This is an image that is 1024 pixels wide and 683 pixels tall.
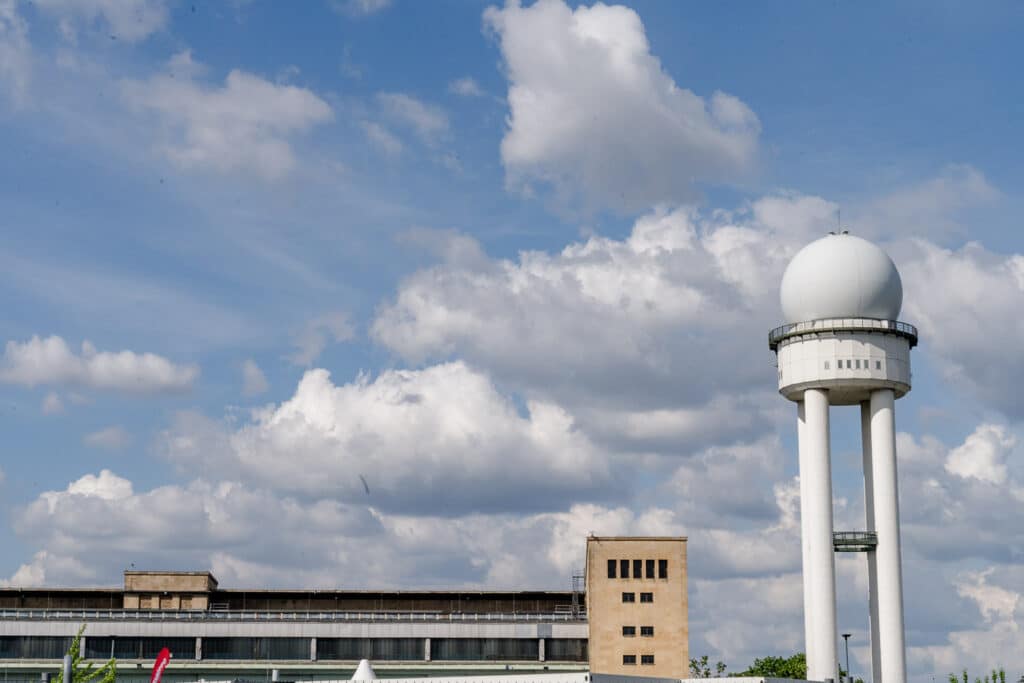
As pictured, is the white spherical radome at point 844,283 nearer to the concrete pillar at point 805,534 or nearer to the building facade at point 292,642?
the concrete pillar at point 805,534

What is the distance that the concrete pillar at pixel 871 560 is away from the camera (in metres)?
111

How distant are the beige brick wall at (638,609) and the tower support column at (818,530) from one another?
70.0 ft

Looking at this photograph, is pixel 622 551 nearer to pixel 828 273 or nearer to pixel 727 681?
pixel 828 273

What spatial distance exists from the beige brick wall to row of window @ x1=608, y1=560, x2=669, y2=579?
0.44ft

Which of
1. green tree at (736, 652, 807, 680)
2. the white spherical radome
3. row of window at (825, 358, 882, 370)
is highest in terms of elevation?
the white spherical radome

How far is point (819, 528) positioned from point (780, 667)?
26.9 metres

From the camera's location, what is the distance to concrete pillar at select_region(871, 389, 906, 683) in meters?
110

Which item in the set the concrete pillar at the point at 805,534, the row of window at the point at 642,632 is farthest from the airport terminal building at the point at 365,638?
the concrete pillar at the point at 805,534

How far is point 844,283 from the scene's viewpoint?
114 metres

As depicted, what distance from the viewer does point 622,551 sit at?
13388 cm

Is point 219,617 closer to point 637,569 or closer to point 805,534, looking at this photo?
point 637,569

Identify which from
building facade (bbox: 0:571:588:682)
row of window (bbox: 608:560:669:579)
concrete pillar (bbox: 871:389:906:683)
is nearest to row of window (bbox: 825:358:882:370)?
concrete pillar (bbox: 871:389:906:683)

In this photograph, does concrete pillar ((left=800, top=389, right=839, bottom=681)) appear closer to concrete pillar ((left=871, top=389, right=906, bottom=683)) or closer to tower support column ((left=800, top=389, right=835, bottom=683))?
tower support column ((left=800, top=389, right=835, bottom=683))

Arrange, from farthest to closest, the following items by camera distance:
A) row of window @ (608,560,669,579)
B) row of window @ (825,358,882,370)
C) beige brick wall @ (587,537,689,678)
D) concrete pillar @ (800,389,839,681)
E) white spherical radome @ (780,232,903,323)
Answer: row of window @ (608,560,669,579)
beige brick wall @ (587,537,689,678)
white spherical radome @ (780,232,903,323)
row of window @ (825,358,882,370)
concrete pillar @ (800,389,839,681)
